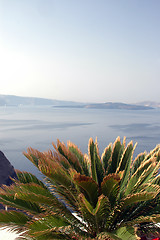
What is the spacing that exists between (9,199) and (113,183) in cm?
200

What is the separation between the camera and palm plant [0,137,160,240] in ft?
11.6

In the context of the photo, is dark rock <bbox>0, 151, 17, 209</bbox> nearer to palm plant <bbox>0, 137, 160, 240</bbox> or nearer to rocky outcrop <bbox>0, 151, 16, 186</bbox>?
rocky outcrop <bbox>0, 151, 16, 186</bbox>

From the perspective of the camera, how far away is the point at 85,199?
329 cm

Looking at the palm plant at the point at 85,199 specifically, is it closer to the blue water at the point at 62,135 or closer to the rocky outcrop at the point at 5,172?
the rocky outcrop at the point at 5,172

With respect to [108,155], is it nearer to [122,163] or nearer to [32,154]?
[122,163]

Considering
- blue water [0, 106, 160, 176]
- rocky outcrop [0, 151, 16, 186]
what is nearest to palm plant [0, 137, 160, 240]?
rocky outcrop [0, 151, 16, 186]

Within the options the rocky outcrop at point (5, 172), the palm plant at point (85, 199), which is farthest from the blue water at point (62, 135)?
the palm plant at point (85, 199)

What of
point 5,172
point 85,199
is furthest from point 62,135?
point 85,199

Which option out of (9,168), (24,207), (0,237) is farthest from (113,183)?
(9,168)

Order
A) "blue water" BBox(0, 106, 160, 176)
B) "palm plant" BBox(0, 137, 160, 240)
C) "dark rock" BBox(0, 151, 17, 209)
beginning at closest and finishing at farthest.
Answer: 1. "palm plant" BBox(0, 137, 160, 240)
2. "dark rock" BBox(0, 151, 17, 209)
3. "blue water" BBox(0, 106, 160, 176)

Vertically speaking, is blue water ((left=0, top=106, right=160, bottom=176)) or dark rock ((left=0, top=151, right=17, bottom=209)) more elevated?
dark rock ((left=0, top=151, right=17, bottom=209))

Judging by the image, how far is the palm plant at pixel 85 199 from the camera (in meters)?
3.55

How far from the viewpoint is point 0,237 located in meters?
7.12

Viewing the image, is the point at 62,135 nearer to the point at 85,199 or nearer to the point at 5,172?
the point at 5,172
